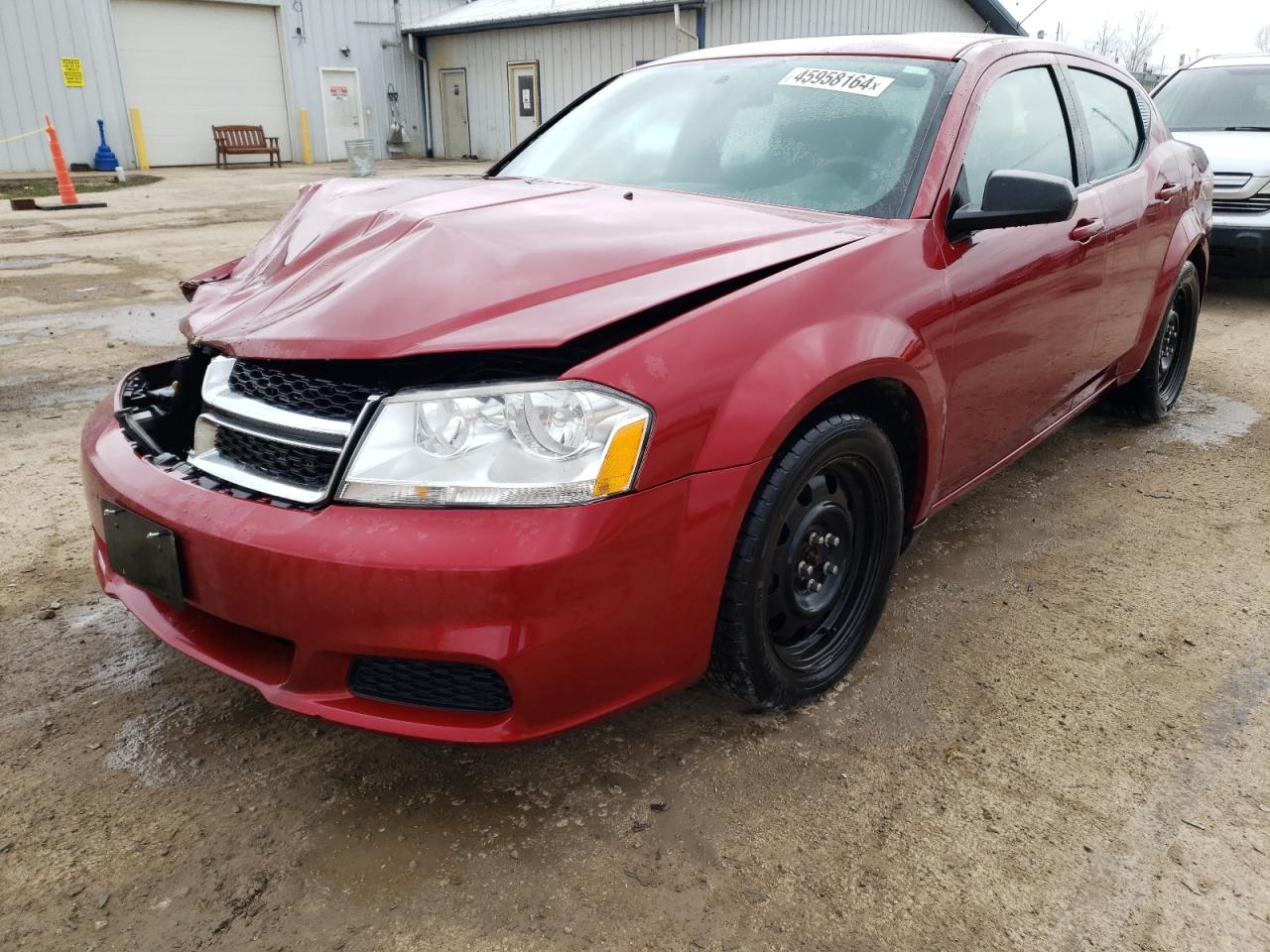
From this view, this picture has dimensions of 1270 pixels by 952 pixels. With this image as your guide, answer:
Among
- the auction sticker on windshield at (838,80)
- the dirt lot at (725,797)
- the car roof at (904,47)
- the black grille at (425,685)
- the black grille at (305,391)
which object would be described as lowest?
the dirt lot at (725,797)

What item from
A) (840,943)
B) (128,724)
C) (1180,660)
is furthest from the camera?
(1180,660)

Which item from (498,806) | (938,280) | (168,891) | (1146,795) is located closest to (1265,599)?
(1146,795)

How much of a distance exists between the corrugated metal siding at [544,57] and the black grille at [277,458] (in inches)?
640

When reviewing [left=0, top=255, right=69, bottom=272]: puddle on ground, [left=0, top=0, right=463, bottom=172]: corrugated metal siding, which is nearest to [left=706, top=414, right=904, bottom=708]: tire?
[left=0, top=255, right=69, bottom=272]: puddle on ground

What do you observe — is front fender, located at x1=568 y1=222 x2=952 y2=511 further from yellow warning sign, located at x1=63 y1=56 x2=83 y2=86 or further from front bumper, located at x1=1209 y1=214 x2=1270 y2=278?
yellow warning sign, located at x1=63 y1=56 x2=83 y2=86

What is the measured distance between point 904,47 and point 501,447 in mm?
2007

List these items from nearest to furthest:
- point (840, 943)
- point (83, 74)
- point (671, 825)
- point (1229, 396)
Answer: point (840, 943) → point (671, 825) → point (1229, 396) → point (83, 74)

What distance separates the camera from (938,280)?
231 cm

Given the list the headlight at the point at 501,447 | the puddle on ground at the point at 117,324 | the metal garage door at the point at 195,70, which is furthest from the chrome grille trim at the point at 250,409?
the metal garage door at the point at 195,70

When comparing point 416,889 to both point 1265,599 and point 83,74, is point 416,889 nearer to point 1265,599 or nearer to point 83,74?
point 1265,599

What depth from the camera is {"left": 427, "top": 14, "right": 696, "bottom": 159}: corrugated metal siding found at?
18.2 meters

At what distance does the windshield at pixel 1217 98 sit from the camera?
7641mm

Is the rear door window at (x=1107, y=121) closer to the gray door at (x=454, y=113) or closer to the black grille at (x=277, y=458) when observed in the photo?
the black grille at (x=277, y=458)

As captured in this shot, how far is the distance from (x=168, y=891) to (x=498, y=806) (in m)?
0.62
